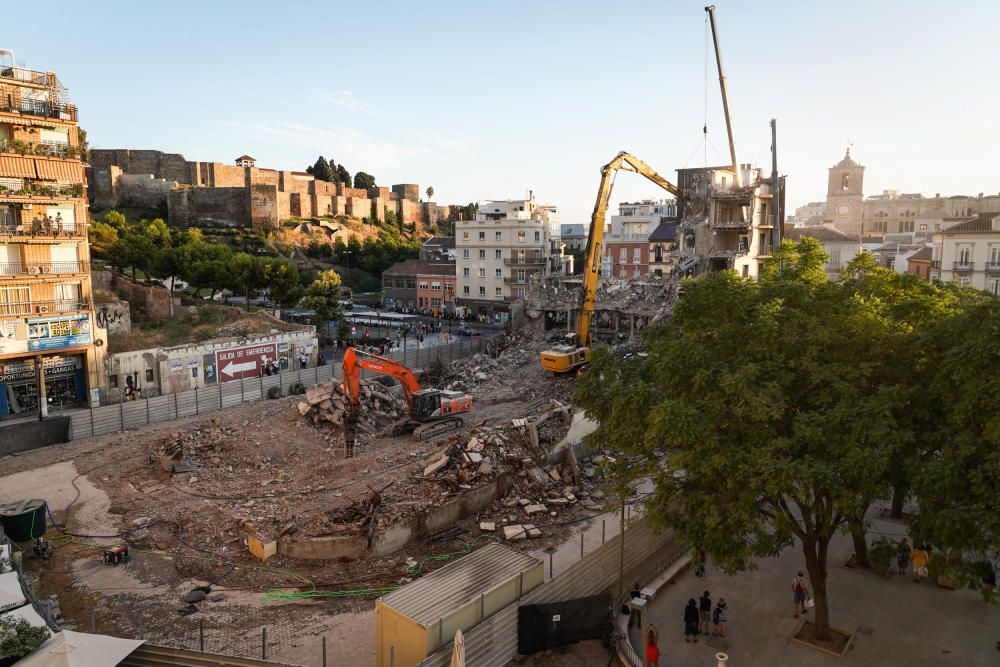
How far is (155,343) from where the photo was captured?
1491 inches

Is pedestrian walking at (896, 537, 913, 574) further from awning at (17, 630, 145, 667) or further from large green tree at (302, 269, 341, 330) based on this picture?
large green tree at (302, 269, 341, 330)

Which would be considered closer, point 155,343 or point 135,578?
point 135,578

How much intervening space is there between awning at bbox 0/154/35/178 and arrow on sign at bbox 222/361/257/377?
41.2 ft

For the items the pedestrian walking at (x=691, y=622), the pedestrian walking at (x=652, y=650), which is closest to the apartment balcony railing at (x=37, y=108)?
the pedestrian walking at (x=652, y=650)

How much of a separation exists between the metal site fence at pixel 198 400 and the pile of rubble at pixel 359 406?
670cm

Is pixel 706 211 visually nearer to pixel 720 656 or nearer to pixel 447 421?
pixel 447 421

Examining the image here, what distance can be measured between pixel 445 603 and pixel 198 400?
2459 centimetres

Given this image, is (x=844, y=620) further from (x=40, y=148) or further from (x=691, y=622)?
(x=40, y=148)

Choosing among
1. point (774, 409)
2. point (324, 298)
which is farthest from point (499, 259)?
point (774, 409)

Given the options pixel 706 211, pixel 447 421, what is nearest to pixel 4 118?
pixel 447 421

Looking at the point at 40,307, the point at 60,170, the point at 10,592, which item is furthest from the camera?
the point at 60,170

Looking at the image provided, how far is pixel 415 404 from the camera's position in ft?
91.6

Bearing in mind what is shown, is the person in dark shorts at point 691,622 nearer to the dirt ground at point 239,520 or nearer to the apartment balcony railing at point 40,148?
the dirt ground at point 239,520

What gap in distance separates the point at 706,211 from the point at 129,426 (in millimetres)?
37010
